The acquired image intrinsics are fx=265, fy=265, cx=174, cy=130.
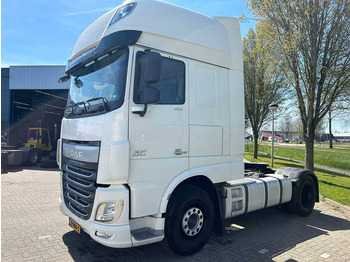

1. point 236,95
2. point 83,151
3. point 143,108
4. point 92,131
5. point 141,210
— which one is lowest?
point 141,210

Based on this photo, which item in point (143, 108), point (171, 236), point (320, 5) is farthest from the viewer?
point (320, 5)

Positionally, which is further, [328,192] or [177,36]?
[328,192]

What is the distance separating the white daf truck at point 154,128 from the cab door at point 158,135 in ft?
0.05

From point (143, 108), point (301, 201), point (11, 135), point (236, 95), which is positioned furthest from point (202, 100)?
point (11, 135)

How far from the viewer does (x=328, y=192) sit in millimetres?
8836

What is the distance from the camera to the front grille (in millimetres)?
3568

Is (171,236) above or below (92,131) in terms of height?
below

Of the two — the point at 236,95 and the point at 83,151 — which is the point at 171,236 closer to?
the point at 83,151

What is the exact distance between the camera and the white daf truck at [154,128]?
3436mm

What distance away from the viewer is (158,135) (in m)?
3.76

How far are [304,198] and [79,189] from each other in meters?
5.46

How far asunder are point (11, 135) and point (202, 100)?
78.1 feet

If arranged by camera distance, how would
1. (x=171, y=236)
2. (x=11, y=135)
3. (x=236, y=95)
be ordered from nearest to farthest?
(x=171, y=236)
(x=236, y=95)
(x=11, y=135)

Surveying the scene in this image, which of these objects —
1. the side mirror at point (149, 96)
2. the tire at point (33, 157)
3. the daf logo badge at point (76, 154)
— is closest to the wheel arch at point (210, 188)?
the side mirror at point (149, 96)
